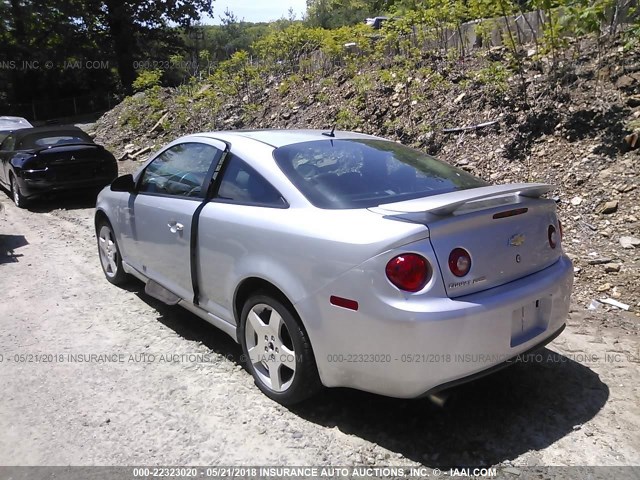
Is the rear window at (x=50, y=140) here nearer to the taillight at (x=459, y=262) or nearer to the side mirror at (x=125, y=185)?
the side mirror at (x=125, y=185)

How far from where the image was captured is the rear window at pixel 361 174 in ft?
11.2

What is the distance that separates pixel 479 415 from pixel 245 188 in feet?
6.69

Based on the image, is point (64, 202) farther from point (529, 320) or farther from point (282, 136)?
point (529, 320)

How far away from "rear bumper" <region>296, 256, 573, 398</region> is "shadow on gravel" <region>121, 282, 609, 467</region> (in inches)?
15.3

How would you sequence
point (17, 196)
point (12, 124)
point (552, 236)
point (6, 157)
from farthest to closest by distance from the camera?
point (12, 124), point (6, 157), point (17, 196), point (552, 236)

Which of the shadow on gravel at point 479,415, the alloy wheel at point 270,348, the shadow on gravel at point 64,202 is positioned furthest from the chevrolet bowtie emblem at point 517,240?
the shadow on gravel at point 64,202

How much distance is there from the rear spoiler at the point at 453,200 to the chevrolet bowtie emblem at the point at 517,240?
0.78 feet

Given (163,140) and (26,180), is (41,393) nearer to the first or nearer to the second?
(26,180)

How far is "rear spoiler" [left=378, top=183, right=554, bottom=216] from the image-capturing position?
2.93m

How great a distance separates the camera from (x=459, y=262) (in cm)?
293

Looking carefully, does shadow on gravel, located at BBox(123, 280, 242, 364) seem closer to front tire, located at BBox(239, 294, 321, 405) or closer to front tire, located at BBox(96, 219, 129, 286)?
front tire, located at BBox(96, 219, 129, 286)

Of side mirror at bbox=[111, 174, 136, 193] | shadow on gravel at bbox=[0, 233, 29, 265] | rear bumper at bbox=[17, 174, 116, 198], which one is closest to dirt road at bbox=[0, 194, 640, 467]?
side mirror at bbox=[111, 174, 136, 193]

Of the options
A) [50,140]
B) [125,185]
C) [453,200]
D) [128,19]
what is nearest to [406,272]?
[453,200]

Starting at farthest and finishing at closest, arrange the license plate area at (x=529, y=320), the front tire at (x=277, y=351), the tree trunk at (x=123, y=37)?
1. the tree trunk at (x=123, y=37)
2. the front tire at (x=277, y=351)
3. the license plate area at (x=529, y=320)
